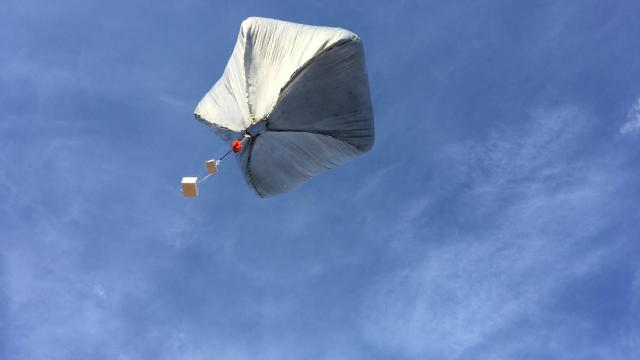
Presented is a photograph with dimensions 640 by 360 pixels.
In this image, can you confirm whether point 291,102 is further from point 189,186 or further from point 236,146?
point 189,186

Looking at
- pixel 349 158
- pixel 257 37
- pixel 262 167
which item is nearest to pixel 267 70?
pixel 257 37

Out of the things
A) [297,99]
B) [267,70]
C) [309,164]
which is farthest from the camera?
[309,164]

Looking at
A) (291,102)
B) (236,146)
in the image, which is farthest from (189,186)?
(291,102)

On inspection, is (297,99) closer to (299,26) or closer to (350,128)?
(350,128)

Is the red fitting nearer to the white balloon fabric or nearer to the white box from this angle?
the white balloon fabric

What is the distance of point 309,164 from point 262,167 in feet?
4.00

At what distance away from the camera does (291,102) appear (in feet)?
36.3

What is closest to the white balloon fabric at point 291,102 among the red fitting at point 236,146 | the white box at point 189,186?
the red fitting at point 236,146

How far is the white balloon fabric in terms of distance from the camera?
11.2 metres

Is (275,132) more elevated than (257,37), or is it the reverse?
(257,37)

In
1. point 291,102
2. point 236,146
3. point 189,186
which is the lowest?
point 189,186

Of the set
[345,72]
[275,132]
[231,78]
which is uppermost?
[231,78]

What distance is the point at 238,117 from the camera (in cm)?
1165

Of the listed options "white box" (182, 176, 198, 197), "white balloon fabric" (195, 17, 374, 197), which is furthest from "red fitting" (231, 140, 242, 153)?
"white box" (182, 176, 198, 197)
